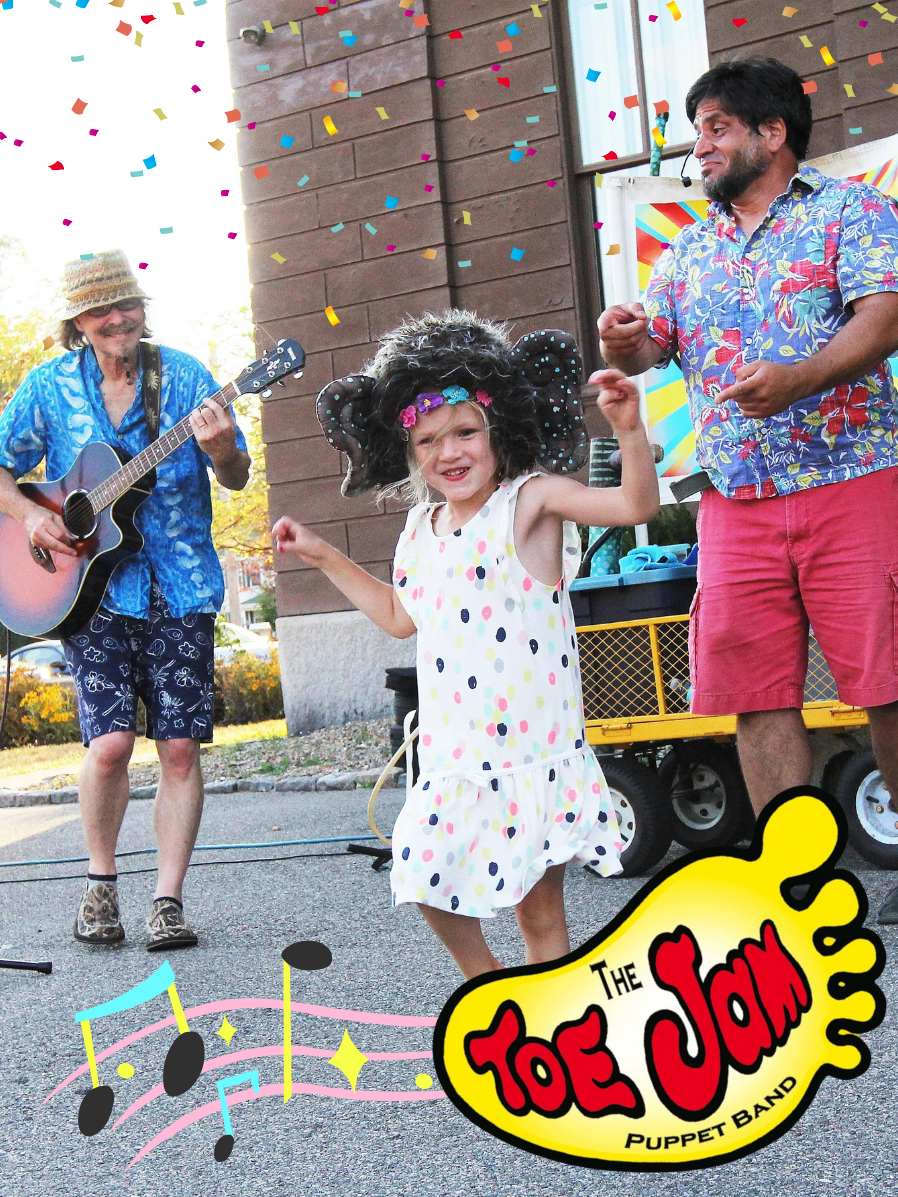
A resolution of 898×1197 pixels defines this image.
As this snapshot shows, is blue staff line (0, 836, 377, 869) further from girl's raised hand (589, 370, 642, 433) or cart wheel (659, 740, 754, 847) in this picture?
girl's raised hand (589, 370, 642, 433)

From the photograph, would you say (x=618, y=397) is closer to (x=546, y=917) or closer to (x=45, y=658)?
(x=546, y=917)

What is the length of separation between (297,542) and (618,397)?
2.44 ft

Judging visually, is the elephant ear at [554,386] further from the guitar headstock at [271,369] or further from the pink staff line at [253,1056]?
the guitar headstock at [271,369]

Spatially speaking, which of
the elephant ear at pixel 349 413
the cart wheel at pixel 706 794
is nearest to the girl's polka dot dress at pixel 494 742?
the elephant ear at pixel 349 413

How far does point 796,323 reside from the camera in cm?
288

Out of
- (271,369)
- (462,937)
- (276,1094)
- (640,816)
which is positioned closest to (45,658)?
(640,816)

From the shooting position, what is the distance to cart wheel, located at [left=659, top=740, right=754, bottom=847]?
170 inches

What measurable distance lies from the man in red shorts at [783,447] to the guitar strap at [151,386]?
1.66 metres

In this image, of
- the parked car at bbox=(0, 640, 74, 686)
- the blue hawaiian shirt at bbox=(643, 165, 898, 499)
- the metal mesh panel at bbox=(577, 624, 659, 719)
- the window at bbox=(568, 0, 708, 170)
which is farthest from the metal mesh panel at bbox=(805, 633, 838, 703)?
the parked car at bbox=(0, 640, 74, 686)

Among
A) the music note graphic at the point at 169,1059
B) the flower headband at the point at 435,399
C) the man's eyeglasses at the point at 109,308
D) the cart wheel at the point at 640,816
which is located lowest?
the cart wheel at the point at 640,816

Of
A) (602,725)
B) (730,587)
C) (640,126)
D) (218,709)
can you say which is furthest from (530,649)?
(218,709)

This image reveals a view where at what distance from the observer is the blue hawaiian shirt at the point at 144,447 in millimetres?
3971

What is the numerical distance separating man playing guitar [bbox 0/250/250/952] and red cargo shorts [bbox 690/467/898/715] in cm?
153

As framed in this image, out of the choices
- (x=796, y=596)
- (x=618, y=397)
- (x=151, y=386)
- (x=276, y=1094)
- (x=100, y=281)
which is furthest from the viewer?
(x=151, y=386)
